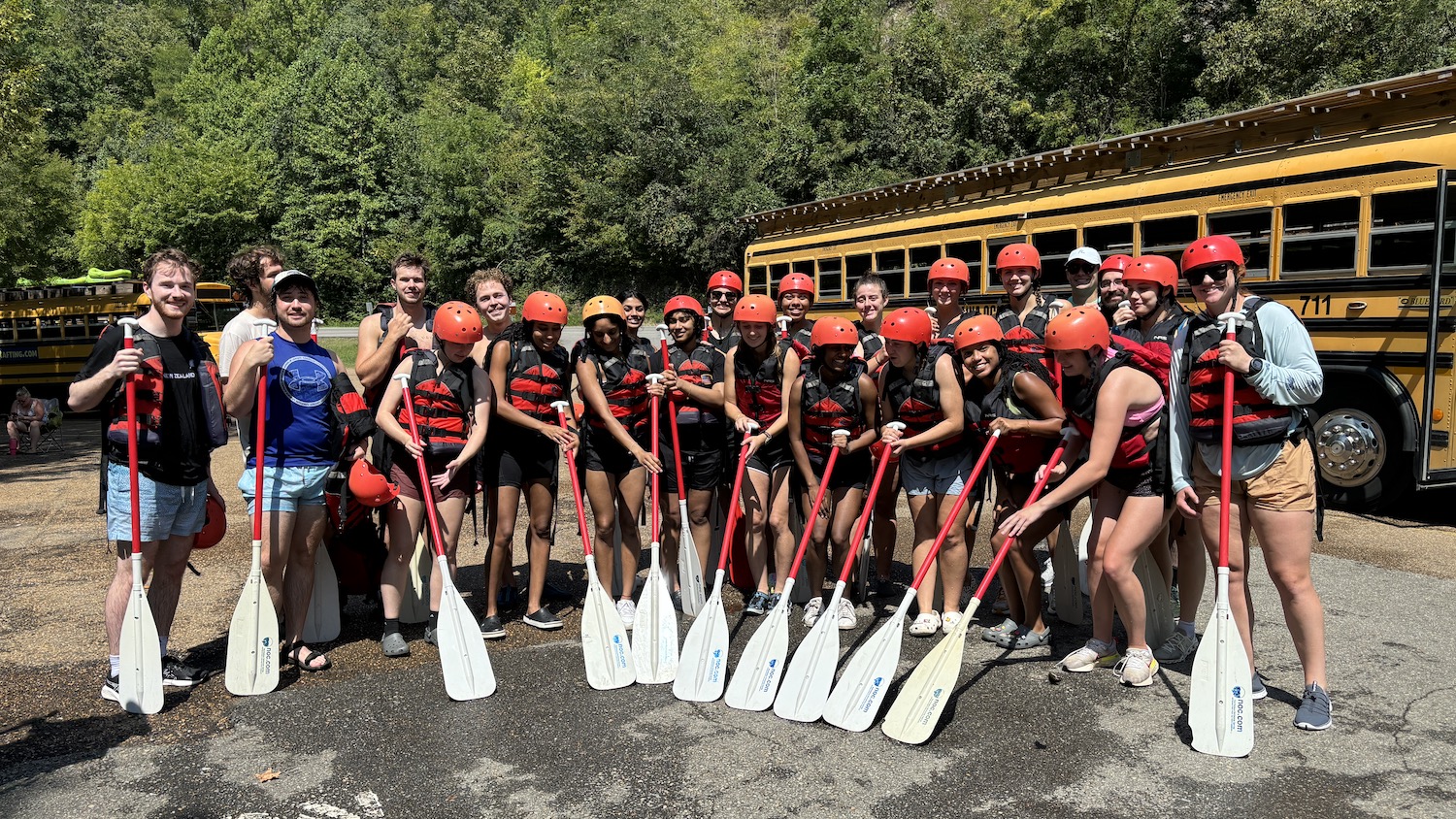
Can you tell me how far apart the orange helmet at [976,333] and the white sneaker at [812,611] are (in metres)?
1.69

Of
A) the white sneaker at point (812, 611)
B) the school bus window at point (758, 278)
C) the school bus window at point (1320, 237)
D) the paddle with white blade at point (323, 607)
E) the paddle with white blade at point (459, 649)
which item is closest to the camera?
the paddle with white blade at point (459, 649)

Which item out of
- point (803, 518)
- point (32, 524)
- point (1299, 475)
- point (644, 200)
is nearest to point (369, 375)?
point (803, 518)

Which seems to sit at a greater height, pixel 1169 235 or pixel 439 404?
pixel 1169 235

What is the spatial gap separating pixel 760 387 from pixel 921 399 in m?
1.05

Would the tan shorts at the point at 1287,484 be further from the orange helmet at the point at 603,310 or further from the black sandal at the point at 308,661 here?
the black sandal at the point at 308,661

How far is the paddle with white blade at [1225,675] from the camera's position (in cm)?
397

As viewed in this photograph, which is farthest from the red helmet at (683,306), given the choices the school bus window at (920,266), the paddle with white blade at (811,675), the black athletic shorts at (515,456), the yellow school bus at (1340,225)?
the school bus window at (920,266)

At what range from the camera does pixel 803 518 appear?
20.3ft

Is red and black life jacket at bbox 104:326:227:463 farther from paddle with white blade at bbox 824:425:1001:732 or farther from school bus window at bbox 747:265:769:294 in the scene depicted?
school bus window at bbox 747:265:769:294

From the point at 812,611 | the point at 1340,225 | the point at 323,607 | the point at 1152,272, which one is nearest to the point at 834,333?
the point at 812,611

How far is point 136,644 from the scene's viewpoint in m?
4.45

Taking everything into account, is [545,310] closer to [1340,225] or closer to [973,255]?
[1340,225]

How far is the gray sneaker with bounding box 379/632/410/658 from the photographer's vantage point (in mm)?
5254

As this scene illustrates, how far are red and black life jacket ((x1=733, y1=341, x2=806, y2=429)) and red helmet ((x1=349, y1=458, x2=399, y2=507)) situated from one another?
2.09 m
